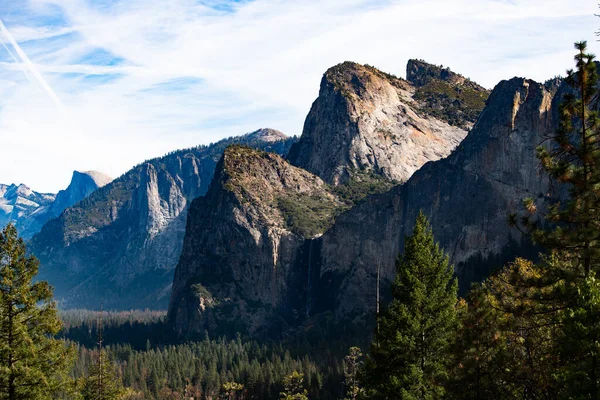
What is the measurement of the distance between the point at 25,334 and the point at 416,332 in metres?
22.3

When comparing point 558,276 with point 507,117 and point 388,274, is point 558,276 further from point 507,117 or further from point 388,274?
point 388,274

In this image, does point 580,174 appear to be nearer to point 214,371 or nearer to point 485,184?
point 214,371

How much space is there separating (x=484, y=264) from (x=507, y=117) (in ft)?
131

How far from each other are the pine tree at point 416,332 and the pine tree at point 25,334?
18706 millimetres

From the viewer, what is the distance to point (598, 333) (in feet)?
80.3

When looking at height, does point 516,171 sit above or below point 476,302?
above

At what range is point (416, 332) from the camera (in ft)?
125

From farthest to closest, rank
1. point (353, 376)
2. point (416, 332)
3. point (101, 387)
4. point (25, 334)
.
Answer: point (353, 376)
point (101, 387)
point (416, 332)
point (25, 334)


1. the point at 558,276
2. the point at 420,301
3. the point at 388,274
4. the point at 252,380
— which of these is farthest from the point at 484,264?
the point at 558,276

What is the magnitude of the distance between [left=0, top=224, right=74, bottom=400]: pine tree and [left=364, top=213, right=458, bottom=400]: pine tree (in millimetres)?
18706

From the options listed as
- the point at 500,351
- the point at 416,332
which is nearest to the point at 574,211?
the point at 500,351

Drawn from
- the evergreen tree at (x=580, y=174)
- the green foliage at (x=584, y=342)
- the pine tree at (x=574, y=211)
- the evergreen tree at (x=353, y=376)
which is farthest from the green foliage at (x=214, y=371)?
the green foliage at (x=584, y=342)

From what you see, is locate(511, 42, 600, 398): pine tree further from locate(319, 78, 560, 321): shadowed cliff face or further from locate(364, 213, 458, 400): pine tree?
locate(319, 78, 560, 321): shadowed cliff face

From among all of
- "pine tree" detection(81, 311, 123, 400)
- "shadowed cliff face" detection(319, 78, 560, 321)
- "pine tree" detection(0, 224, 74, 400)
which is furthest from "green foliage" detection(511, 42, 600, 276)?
"shadowed cliff face" detection(319, 78, 560, 321)
